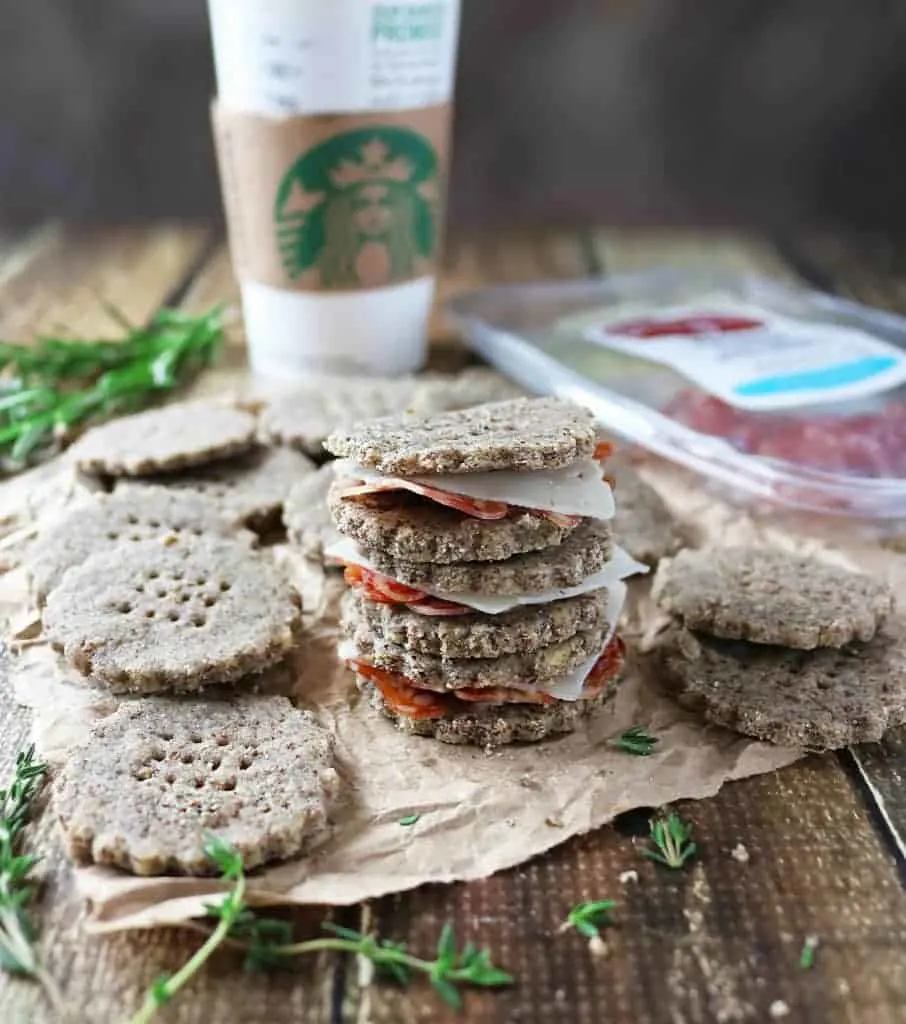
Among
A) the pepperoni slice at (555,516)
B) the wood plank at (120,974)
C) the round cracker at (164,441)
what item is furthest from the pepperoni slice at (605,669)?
the round cracker at (164,441)

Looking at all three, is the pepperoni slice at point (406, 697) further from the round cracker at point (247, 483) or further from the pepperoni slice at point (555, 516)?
the round cracker at point (247, 483)

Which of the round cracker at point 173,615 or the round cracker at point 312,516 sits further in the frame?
the round cracker at point 312,516

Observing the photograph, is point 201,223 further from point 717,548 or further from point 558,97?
point 717,548

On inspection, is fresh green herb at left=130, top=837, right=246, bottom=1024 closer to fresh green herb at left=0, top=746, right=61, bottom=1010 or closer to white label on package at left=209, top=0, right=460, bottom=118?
fresh green herb at left=0, top=746, right=61, bottom=1010

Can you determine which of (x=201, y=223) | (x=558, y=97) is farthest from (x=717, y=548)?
(x=201, y=223)

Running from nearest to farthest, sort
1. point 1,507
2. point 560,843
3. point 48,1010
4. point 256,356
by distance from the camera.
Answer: point 48,1010 < point 560,843 < point 1,507 < point 256,356

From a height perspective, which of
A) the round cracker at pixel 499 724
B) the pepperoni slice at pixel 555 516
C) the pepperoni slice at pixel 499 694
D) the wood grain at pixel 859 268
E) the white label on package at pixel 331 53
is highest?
the white label on package at pixel 331 53

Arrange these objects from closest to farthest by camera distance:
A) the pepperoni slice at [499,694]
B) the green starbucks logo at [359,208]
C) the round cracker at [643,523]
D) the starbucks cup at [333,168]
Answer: the pepperoni slice at [499,694] < the round cracker at [643,523] < the starbucks cup at [333,168] < the green starbucks logo at [359,208]
